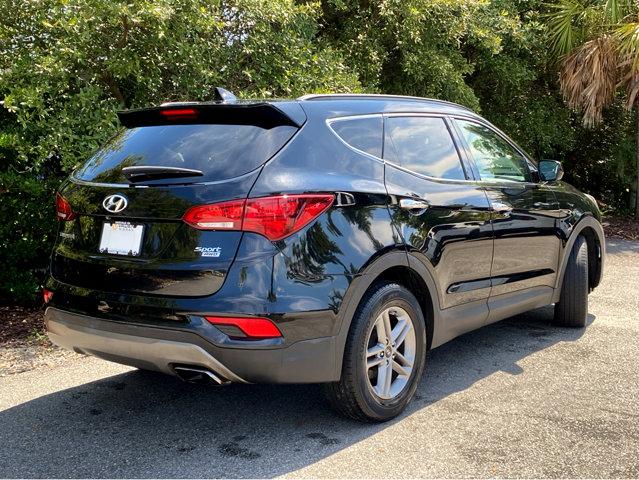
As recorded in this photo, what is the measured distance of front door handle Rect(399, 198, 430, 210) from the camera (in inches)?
150

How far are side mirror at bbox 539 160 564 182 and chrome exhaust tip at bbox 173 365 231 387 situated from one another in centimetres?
317

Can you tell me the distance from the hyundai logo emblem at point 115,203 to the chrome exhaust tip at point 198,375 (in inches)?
32.8

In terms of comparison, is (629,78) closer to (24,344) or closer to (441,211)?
(441,211)

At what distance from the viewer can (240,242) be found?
3135 mm

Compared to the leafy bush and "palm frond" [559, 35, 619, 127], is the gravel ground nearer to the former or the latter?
the leafy bush

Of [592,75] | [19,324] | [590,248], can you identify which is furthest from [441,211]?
[592,75]

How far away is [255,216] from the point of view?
10.3 ft

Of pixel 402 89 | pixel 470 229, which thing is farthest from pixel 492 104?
pixel 470 229

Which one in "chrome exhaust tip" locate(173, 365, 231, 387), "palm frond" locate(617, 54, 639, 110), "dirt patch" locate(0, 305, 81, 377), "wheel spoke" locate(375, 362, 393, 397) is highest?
"palm frond" locate(617, 54, 639, 110)

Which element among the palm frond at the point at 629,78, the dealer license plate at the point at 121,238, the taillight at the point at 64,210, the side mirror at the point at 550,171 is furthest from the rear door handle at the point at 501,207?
the palm frond at the point at 629,78

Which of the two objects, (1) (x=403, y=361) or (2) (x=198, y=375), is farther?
(1) (x=403, y=361)

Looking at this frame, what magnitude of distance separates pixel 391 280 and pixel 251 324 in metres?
1.00

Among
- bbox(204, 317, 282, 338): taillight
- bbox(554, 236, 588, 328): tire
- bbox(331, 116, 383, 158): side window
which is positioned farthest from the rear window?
bbox(554, 236, 588, 328): tire

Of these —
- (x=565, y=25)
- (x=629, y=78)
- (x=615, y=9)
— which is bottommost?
(x=629, y=78)
